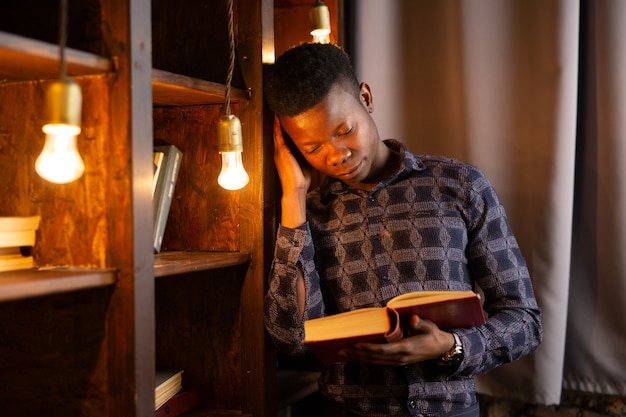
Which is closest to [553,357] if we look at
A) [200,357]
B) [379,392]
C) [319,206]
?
[379,392]

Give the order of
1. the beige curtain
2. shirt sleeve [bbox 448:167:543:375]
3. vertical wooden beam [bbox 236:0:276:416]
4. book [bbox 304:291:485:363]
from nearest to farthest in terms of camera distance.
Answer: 1. book [bbox 304:291:485:363]
2. shirt sleeve [bbox 448:167:543:375]
3. vertical wooden beam [bbox 236:0:276:416]
4. the beige curtain

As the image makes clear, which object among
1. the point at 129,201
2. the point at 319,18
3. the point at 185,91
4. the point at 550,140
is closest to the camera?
the point at 129,201

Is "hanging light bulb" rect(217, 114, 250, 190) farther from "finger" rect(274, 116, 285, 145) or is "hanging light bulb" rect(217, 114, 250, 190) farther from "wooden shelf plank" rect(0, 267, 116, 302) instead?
"wooden shelf plank" rect(0, 267, 116, 302)

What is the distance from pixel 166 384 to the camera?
188cm

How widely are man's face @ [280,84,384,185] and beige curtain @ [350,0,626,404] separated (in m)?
0.62

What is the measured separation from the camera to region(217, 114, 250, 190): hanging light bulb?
1.68 metres

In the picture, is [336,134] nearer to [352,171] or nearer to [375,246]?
[352,171]

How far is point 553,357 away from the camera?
2.25 metres

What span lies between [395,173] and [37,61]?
97 cm

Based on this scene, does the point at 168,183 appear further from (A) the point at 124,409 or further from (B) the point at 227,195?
(A) the point at 124,409

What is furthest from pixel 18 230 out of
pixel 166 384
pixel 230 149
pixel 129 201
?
pixel 166 384

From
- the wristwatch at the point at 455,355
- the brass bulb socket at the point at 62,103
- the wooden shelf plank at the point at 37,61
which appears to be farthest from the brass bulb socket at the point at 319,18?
the brass bulb socket at the point at 62,103

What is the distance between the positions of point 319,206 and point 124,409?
33.0 inches

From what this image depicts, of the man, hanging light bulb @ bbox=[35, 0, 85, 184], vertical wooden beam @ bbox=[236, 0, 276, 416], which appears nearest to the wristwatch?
the man
